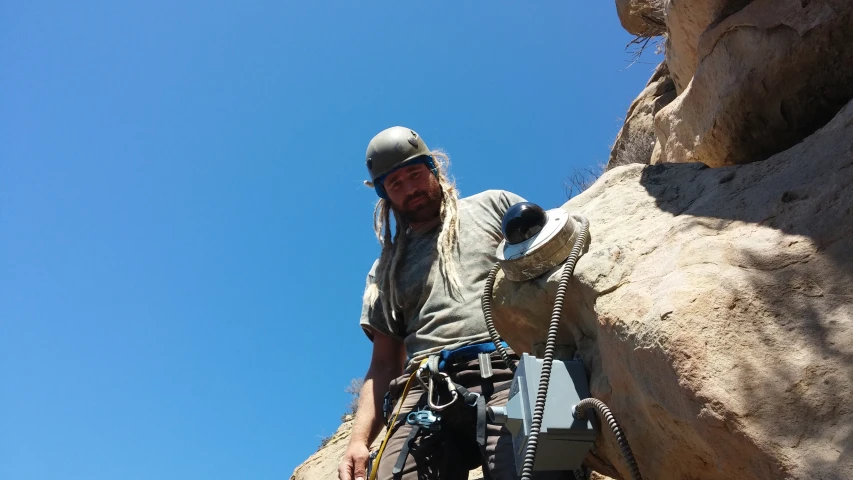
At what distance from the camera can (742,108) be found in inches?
115

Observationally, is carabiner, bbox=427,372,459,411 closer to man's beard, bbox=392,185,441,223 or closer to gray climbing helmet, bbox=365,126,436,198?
man's beard, bbox=392,185,441,223

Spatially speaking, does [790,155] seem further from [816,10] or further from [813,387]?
[813,387]

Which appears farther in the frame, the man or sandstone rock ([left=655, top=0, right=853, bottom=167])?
Result: the man

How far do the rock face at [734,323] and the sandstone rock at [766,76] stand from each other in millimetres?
418

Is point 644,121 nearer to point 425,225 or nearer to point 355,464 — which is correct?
point 425,225

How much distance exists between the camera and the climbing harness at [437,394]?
2.99 meters

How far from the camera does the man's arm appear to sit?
372 centimetres

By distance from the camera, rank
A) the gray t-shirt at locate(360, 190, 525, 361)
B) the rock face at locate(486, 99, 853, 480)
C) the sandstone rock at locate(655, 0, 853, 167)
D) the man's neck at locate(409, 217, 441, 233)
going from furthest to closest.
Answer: the man's neck at locate(409, 217, 441, 233), the gray t-shirt at locate(360, 190, 525, 361), the sandstone rock at locate(655, 0, 853, 167), the rock face at locate(486, 99, 853, 480)

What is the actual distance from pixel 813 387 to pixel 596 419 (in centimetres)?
74

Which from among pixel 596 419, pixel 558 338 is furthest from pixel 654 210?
pixel 596 419

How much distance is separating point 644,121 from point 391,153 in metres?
4.91

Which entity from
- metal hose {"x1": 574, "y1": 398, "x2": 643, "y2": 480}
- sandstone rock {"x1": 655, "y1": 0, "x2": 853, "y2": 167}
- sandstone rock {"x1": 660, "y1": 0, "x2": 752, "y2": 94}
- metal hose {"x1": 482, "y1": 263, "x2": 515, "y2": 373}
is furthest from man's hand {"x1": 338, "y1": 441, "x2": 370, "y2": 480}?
sandstone rock {"x1": 660, "y1": 0, "x2": 752, "y2": 94}

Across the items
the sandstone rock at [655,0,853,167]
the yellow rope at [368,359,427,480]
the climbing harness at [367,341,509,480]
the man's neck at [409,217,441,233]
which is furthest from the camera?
the man's neck at [409,217,441,233]

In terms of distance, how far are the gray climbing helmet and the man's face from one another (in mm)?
46
